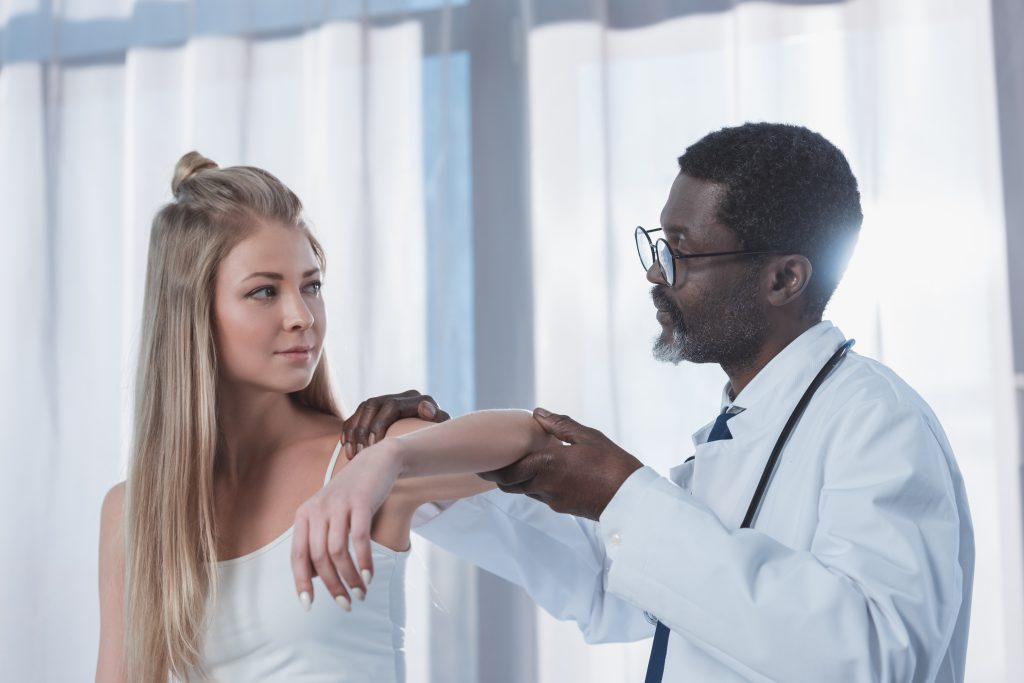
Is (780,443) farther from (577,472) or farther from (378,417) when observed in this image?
(378,417)

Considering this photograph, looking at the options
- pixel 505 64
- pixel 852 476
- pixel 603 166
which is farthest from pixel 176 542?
pixel 505 64

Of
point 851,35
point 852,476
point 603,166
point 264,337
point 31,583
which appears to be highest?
point 851,35

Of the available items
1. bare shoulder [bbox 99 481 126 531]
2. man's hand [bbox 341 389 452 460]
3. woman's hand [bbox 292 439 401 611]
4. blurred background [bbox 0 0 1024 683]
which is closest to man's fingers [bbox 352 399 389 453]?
man's hand [bbox 341 389 452 460]

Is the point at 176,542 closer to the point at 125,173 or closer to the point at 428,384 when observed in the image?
the point at 428,384

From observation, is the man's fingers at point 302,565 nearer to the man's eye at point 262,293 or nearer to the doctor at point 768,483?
the doctor at point 768,483

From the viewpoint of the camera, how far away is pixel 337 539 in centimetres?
95

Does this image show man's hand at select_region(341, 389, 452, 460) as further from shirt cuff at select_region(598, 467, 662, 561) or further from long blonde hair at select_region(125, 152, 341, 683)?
shirt cuff at select_region(598, 467, 662, 561)

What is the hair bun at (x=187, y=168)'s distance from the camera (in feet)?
5.02

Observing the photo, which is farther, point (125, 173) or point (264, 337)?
point (125, 173)

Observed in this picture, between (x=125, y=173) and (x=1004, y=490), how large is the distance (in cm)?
209

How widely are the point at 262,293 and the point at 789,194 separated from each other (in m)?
0.77

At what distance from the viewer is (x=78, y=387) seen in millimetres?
2379

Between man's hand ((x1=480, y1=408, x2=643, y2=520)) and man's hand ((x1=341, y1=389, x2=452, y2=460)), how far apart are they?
282mm

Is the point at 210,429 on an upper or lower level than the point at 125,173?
lower
